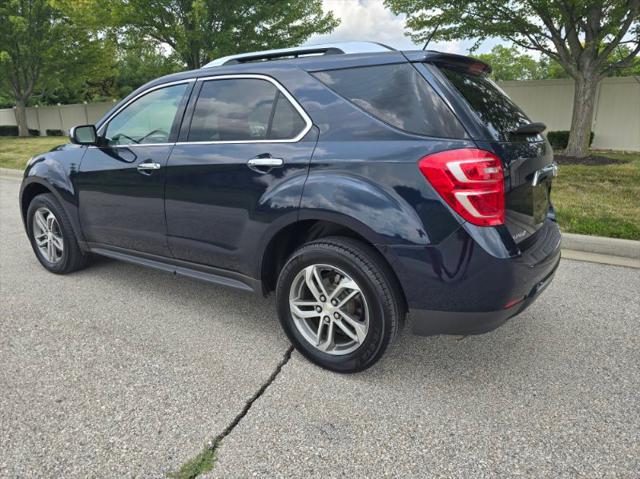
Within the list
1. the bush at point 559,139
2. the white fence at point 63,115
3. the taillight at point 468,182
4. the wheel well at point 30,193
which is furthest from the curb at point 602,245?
the white fence at point 63,115

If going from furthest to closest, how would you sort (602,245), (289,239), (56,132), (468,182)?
(56,132) < (602,245) < (289,239) < (468,182)

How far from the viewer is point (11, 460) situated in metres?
2.05

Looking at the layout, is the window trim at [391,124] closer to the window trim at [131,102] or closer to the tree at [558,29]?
the window trim at [131,102]

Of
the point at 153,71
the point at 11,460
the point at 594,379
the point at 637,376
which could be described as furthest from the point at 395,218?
the point at 153,71

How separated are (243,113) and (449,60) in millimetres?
1287

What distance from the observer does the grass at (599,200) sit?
17.7 ft

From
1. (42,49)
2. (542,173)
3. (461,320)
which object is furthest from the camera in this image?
(42,49)

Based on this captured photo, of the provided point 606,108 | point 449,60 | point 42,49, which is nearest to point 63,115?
point 42,49

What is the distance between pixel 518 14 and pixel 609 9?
6.19 feet

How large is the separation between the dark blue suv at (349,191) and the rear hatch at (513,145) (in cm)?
1

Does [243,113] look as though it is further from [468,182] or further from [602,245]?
[602,245]

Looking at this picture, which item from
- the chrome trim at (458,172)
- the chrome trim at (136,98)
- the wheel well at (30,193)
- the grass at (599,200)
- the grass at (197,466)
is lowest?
the grass at (197,466)

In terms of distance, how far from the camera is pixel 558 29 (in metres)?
11.3

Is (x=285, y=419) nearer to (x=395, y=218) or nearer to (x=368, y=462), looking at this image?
(x=368, y=462)
